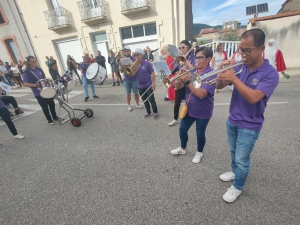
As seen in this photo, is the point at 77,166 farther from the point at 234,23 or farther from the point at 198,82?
the point at 234,23

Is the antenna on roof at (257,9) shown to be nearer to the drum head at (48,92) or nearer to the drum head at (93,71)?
the drum head at (93,71)

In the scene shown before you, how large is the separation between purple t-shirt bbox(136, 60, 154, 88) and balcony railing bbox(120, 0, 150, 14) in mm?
9016

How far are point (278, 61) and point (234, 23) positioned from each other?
90709mm

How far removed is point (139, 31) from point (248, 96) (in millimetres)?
12891

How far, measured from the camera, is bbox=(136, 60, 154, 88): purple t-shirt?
171 inches

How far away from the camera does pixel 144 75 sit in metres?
4.38

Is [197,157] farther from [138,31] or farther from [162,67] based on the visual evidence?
[138,31]

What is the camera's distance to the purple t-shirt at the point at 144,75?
4355mm

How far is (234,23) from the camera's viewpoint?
78.4m

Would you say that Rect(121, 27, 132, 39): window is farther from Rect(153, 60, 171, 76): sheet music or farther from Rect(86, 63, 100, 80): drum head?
Rect(153, 60, 171, 76): sheet music

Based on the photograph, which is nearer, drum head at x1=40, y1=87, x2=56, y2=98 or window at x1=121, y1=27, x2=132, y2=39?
drum head at x1=40, y1=87, x2=56, y2=98

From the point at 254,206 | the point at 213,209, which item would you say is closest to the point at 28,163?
the point at 213,209

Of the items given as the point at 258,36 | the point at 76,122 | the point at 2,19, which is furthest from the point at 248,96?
the point at 2,19

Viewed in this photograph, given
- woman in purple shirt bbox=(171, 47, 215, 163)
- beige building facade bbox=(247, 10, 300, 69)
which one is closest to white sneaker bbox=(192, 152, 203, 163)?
woman in purple shirt bbox=(171, 47, 215, 163)
